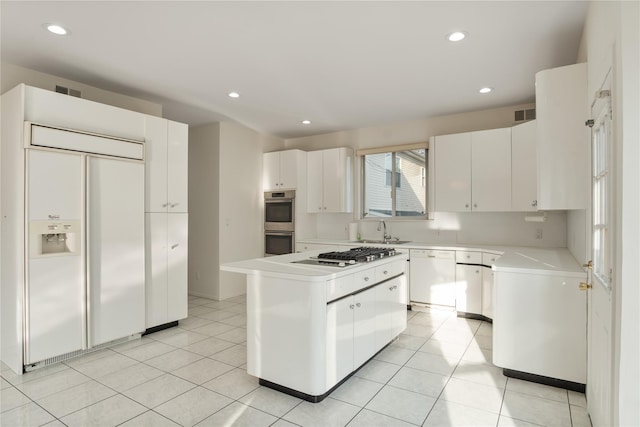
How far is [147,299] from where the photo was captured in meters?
3.70

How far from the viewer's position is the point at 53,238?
3.00 metres

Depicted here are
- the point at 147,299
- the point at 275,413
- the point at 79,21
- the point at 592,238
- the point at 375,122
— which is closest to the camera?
the point at 592,238

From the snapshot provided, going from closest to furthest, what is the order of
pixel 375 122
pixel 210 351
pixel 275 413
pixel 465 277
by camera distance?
pixel 275 413
pixel 210 351
pixel 465 277
pixel 375 122

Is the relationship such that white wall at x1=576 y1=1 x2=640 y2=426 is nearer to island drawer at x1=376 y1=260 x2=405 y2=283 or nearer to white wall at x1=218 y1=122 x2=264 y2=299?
island drawer at x1=376 y1=260 x2=405 y2=283

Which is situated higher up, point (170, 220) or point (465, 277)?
point (170, 220)

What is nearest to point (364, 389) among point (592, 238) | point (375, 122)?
point (592, 238)

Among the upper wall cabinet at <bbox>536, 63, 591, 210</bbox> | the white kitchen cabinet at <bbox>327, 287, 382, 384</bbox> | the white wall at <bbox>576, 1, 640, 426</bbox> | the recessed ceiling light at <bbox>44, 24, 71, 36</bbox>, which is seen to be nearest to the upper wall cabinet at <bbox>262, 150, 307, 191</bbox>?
the white kitchen cabinet at <bbox>327, 287, 382, 384</bbox>

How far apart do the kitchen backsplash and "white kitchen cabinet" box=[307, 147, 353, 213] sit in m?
0.42

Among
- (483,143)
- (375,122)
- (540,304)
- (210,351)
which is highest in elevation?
(375,122)

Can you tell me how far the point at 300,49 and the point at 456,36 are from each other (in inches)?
48.5

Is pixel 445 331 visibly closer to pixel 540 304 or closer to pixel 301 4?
pixel 540 304

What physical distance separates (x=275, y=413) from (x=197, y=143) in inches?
168

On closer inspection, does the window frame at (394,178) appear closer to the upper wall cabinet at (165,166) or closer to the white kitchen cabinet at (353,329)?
the white kitchen cabinet at (353,329)

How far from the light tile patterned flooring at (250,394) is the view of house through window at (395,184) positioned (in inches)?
89.6
